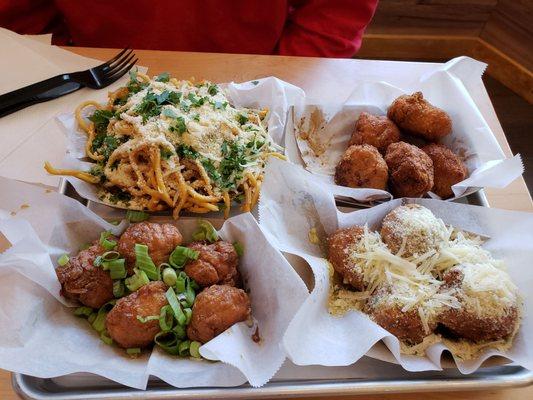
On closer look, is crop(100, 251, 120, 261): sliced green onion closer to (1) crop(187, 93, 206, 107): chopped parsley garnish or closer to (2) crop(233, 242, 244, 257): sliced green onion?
(2) crop(233, 242, 244, 257): sliced green onion

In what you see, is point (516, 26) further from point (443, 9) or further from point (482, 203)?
point (482, 203)

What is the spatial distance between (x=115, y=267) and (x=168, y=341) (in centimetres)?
28

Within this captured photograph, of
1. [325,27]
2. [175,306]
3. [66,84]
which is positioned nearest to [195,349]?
[175,306]

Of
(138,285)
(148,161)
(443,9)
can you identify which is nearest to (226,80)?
(148,161)

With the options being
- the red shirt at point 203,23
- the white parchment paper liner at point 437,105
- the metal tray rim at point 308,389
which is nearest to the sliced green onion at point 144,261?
the metal tray rim at point 308,389

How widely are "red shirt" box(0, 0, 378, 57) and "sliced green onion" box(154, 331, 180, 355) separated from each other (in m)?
1.67

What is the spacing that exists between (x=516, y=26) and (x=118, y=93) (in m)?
3.78

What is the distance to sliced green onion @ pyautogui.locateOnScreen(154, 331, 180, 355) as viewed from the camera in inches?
53.3

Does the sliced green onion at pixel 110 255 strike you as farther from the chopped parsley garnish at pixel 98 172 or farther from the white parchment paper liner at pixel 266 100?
the white parchment paper liner at pixel 266 100

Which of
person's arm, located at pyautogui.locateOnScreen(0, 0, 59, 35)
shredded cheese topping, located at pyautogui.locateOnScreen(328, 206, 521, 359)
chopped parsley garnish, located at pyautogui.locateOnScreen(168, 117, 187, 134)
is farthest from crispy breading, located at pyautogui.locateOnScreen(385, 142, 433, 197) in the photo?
person's arm, located at pyautogui.locateOnScreen(0, 0, 59, 35)

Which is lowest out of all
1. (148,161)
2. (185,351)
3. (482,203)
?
(185,351)

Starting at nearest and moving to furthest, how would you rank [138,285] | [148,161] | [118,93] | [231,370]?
1. [231,370]
2. [138,285]
3. [148,161]
4. [118,93]

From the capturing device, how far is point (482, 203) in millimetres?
1821

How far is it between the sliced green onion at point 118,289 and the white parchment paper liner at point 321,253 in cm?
49
